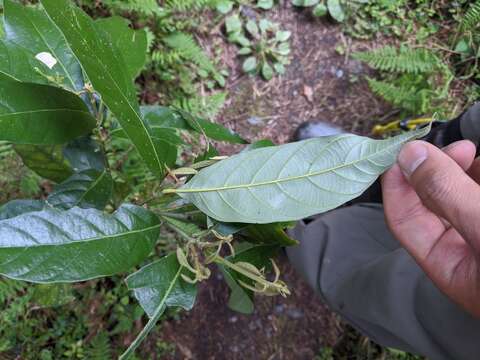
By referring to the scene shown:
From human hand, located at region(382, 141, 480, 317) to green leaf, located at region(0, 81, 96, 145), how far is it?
645 millimetres

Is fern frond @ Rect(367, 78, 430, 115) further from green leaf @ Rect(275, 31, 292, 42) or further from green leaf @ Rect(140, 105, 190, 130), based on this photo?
green leaf @ Rect(140, 105, 190, 130)

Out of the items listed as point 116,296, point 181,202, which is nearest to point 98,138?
point 181,202

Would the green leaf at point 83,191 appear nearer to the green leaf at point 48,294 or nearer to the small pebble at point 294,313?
the green leaf at point 48,294

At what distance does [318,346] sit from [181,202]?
5.30 feet

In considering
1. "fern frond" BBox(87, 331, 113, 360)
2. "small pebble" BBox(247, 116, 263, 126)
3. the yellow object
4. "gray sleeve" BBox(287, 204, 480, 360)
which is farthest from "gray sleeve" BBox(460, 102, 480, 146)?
"fern frond" BBox(87, 331, 113, 360)

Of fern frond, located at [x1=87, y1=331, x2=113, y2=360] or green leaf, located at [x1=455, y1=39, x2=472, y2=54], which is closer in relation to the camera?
fern frond, located at [x1=87, y1=331, x2=113, y2=360]

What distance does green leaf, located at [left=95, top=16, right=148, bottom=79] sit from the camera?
93 centimetres

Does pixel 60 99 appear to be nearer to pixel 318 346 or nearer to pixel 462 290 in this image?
pixel 462 290

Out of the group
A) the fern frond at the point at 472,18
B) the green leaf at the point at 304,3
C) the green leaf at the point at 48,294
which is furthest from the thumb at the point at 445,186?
the fern frond at the point at 472,18

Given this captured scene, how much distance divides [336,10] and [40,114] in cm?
192

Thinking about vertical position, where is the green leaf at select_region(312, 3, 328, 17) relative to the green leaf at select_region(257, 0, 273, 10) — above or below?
below

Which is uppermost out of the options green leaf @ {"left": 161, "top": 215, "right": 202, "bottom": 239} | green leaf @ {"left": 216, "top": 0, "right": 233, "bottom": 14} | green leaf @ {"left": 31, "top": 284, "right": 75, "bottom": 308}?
green leaf @ {"left": 216, "top": 0, "right": 233, "bottom": 14}

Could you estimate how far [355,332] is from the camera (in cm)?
215

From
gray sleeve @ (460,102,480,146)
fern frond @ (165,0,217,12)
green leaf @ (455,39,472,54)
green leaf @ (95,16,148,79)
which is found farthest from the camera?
green leaf @ (455,39,472,54)
